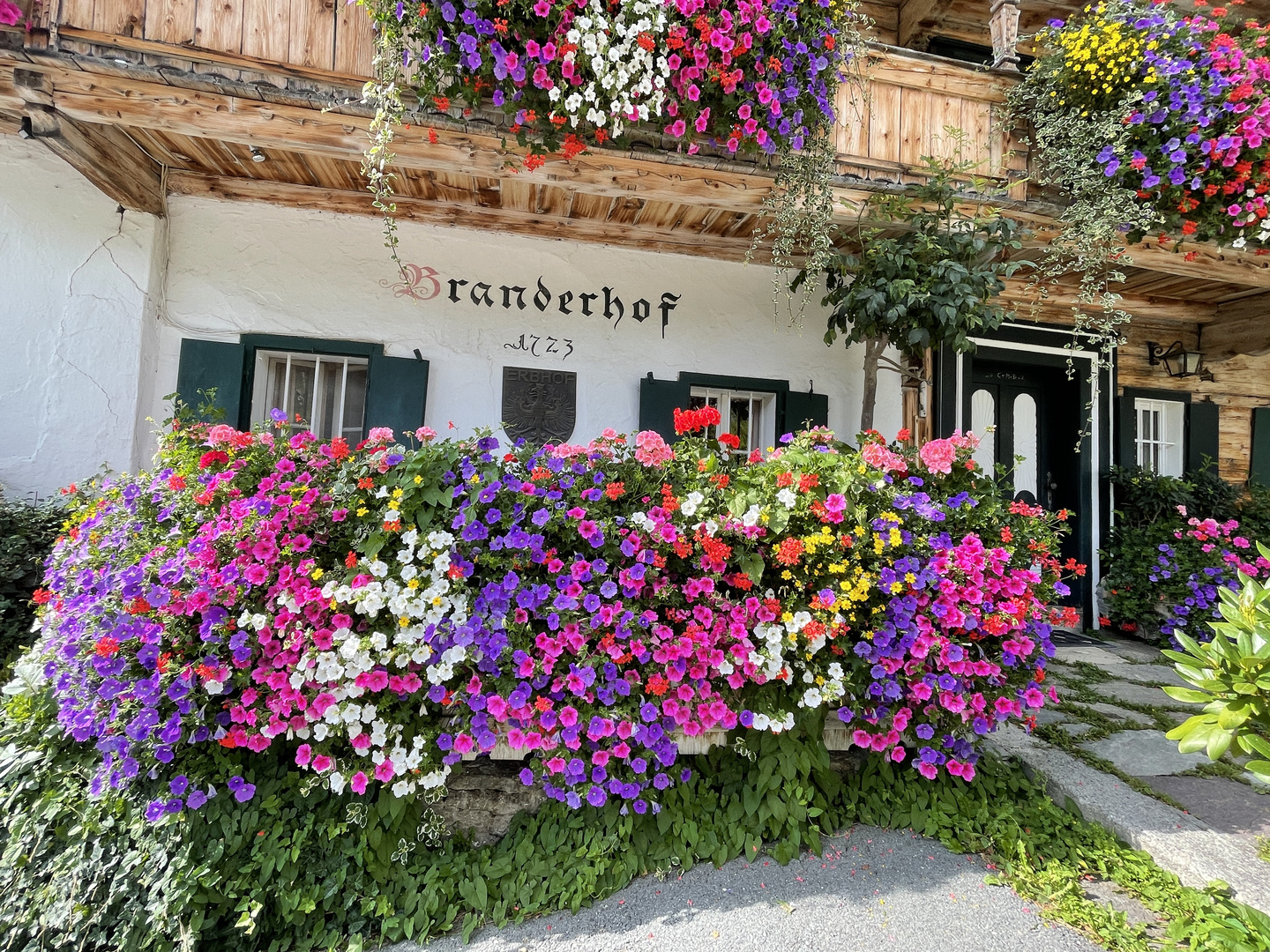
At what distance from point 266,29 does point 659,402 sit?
2.90m

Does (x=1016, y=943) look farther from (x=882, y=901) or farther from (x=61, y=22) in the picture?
(x=61, y=22)

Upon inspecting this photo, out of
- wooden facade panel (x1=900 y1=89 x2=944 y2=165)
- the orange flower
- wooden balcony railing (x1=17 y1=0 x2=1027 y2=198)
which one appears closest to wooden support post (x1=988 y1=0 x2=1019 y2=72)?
wooden facade panel (x1=900 y1=89 x2=944 y2=165)

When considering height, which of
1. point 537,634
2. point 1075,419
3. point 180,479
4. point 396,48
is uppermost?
point 396,48

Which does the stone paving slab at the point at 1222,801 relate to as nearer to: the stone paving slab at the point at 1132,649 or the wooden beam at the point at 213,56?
the stone paving slab at the point at 1132,649

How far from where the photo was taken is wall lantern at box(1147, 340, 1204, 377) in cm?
547

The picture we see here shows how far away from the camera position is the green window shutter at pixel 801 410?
459 centimetres

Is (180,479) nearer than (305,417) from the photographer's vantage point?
Yes

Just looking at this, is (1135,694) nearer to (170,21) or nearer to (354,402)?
(354,402)

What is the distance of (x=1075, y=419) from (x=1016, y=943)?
4831mm

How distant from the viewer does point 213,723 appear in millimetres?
2025

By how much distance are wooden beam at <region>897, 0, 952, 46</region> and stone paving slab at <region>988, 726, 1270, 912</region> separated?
5.34 metres

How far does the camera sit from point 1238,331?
528 cm

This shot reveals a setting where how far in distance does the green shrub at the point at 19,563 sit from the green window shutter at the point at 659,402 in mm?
3370

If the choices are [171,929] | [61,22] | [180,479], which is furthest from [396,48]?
[171,929]
